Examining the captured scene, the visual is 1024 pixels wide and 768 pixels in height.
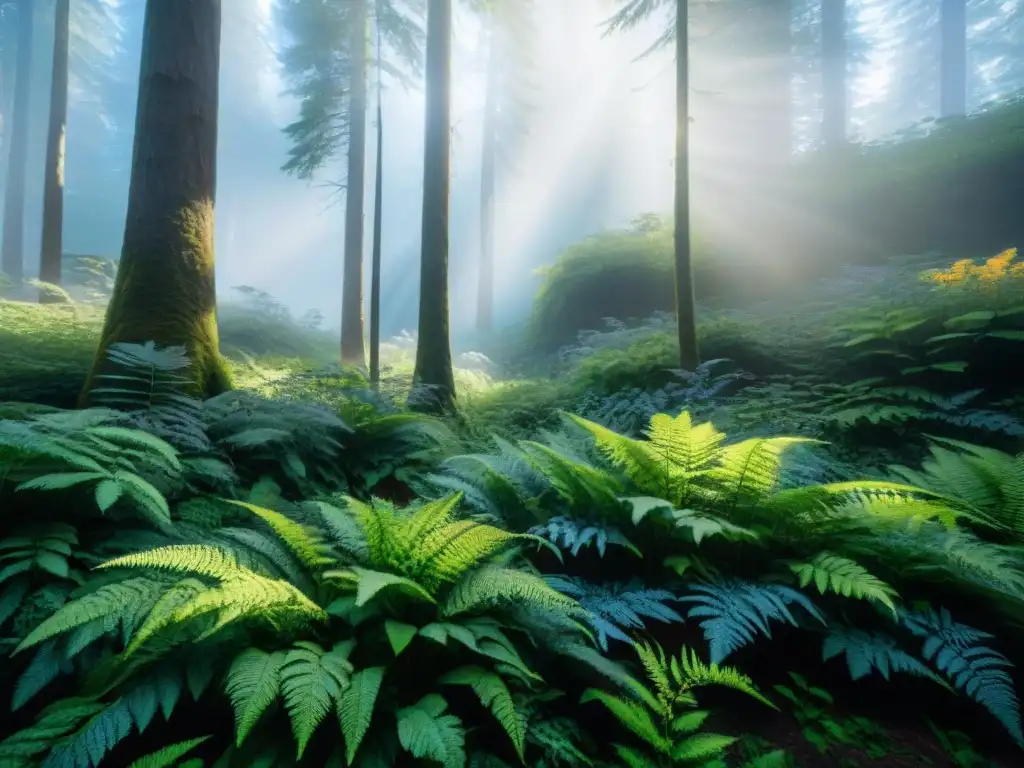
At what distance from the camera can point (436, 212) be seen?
8086 millimetres

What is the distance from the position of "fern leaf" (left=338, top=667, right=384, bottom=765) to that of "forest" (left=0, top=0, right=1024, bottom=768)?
1cm

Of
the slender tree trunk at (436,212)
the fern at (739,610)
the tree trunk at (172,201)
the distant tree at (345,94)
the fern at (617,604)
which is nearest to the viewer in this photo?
the fern at (739,610)

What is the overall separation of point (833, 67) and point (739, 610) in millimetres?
23442

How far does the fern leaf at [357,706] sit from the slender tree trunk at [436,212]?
6072mm

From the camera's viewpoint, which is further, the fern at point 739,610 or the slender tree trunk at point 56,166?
the slender tree trunk at point 56,166

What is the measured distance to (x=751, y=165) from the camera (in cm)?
1464

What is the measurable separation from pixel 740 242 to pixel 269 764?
12.9 metres

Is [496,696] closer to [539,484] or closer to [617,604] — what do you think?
[617,604]

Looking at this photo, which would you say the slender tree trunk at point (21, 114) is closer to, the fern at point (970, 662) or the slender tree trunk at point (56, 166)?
the slender tree trunk at point (56, 166)

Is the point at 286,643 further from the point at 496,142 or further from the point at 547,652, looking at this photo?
the point at 496,142

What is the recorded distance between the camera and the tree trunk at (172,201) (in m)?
4.71

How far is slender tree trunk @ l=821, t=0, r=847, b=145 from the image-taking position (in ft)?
58.3

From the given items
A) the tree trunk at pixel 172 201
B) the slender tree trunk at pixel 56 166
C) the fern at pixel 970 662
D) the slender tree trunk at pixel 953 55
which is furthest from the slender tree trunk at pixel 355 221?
the slender tree trunk at pixel 953 55

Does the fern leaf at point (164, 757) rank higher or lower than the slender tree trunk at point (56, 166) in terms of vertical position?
lower
